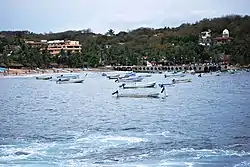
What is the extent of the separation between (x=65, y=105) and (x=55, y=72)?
255 feet

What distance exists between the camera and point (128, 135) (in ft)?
76.3

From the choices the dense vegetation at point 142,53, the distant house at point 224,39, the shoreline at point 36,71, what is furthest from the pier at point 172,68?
the distant house at point 224,39

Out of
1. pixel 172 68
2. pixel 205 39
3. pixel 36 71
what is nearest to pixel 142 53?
pixel 172 68

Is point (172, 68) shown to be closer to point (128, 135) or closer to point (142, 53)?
point (142, 53)

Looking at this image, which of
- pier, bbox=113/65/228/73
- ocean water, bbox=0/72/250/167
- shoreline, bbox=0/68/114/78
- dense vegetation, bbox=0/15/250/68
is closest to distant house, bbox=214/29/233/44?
dense vegetation, bbox=0/15/250/68

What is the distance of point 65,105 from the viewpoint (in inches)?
1670

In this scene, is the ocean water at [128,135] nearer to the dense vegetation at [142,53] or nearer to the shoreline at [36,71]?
the shoreline at [36,71]

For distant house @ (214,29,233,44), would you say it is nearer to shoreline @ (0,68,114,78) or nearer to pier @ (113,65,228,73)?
pier @ (113,65,228,73)

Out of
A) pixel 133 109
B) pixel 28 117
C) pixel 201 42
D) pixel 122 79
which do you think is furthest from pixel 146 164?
pixel 201 42

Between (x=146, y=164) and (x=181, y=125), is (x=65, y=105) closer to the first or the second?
(x=181, y=125)

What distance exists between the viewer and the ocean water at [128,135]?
1708 cm

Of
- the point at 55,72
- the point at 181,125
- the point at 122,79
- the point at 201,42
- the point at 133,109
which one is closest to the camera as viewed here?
the point at 181,125

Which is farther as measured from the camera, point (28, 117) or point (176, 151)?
point (28, 117)

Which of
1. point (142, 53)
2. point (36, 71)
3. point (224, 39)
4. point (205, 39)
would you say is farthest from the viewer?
point (205, 39)
